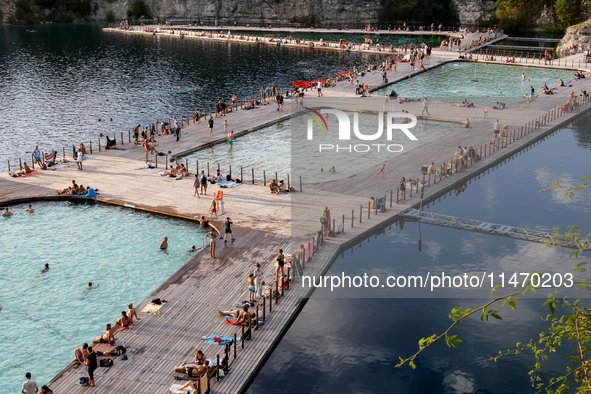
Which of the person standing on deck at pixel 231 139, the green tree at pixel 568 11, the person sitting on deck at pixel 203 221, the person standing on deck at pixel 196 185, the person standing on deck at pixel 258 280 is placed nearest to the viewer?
the person standing on deck at pixel 258 280

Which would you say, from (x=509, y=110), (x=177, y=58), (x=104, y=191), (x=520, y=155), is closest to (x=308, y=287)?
(x=104, y=191)

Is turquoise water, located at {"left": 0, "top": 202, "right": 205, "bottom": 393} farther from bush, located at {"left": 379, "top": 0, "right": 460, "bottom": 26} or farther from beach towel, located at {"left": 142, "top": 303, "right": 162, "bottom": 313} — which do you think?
bush, located at {"left": 379, "top": 0, "right": 460, "bottom": 26}

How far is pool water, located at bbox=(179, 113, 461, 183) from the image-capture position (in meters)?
60.6

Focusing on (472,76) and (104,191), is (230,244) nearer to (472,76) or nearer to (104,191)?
(104,191)

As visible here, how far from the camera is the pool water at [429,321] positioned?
31906mm

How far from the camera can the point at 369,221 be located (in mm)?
47500

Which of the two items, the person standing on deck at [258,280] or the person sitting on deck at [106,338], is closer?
the person sitting on deck at [106,338]

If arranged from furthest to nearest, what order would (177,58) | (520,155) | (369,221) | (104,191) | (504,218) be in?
(177,58), (520,155), (104,191), (504,218), (369,221)

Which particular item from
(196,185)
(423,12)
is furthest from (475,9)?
(196,185)

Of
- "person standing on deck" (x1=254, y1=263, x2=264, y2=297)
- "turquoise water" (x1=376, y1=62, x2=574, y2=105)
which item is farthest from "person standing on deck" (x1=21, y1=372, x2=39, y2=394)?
"turquoise water" (x1=376, y1=62, x2=574, y2=105)

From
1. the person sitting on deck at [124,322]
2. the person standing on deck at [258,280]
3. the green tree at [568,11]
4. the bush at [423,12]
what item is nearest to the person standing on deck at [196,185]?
the person standing on deck at [258,280]

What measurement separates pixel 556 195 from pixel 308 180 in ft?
75.6

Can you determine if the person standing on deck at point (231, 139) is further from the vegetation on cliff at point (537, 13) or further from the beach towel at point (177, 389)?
the vegetation on cliff at point (537, 13)

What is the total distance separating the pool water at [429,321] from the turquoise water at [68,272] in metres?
11.1
